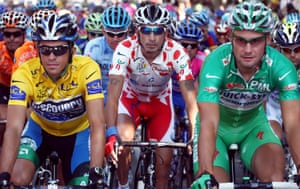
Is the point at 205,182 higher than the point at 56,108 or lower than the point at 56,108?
lower

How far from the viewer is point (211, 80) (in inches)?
231

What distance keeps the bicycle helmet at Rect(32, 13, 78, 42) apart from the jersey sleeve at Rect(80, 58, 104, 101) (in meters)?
0.28

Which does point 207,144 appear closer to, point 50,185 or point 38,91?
point 50,185

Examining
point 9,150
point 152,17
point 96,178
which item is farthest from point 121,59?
point 96,178

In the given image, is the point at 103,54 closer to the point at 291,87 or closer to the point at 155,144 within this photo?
the point at 155,144

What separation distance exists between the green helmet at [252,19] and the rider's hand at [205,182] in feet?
4.16

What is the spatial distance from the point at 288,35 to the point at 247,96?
248 cm

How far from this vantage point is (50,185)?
5.34m

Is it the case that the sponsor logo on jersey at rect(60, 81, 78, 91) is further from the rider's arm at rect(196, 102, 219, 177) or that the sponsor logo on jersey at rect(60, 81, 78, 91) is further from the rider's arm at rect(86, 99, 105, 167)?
the rider's arm at rect(196, 102, 219, 177)

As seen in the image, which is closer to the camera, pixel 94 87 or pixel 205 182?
pixel 205 182

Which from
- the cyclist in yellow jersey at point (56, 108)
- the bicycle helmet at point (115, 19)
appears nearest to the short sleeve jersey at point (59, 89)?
the cyclist in yellow jersey at point (56, 108)

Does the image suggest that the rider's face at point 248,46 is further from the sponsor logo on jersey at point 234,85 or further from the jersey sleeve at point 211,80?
the sponsor logo on jersey at point 234,85

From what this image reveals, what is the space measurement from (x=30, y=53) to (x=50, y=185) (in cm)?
373

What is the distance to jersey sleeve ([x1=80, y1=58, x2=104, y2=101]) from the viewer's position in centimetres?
626
